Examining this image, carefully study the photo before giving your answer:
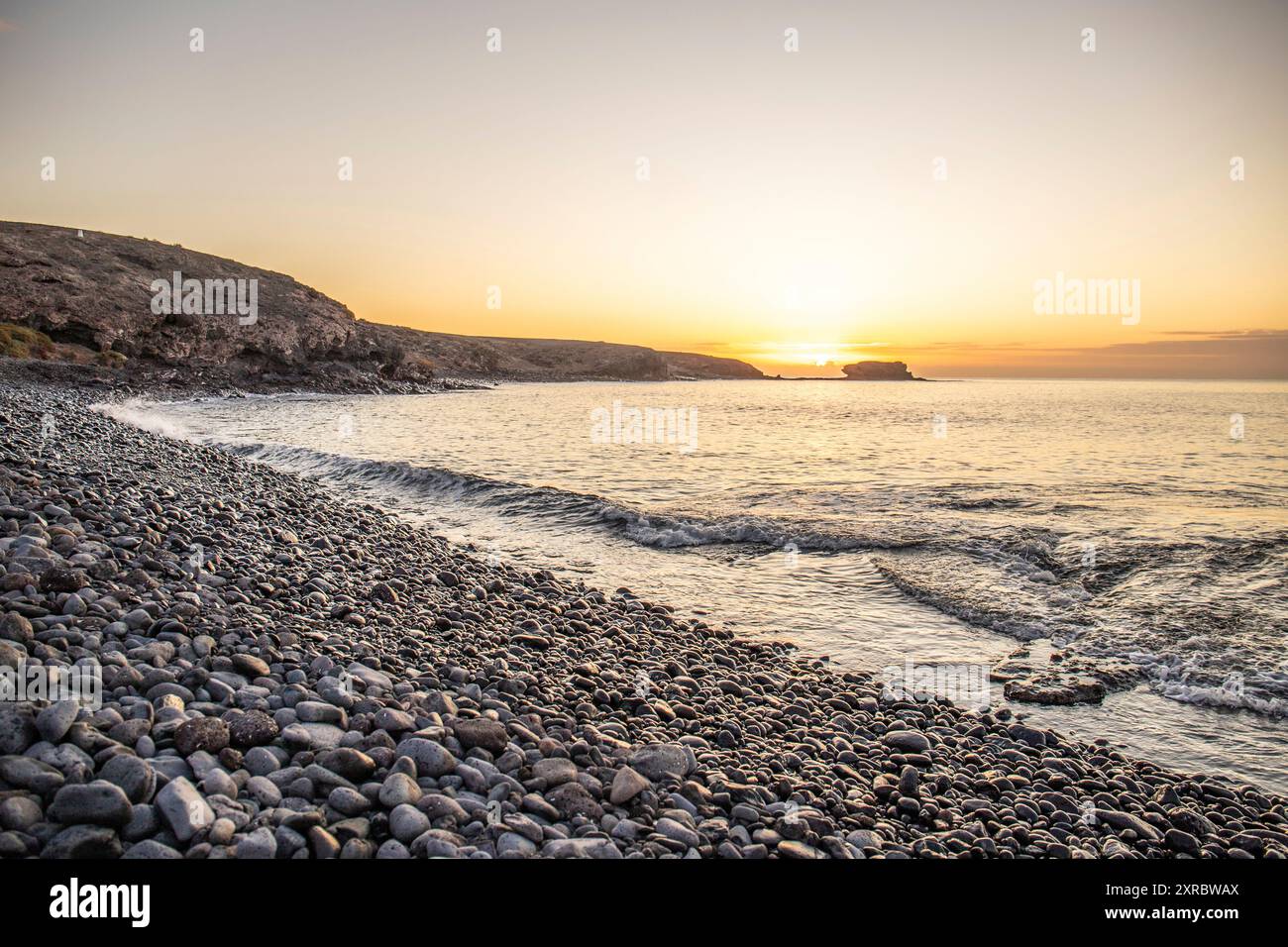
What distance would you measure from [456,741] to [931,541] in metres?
12.8

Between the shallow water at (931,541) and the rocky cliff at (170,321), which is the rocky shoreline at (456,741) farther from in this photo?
the rocky cliff at (170,321)

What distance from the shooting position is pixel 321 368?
86.1 m

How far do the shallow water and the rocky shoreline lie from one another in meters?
1.59

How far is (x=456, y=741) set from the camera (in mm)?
4906

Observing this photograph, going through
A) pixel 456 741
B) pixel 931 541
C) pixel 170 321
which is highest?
pixel 170 321

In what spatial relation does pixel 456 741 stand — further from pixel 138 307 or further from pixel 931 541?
pixel 138 307

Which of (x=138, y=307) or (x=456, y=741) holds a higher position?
(x=138, y=307)

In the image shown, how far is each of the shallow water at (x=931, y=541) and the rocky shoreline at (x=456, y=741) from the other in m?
1.59

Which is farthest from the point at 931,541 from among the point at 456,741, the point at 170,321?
the point at 170,321

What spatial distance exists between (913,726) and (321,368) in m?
91.4

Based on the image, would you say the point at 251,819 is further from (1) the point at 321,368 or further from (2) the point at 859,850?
(1) the point at 321,368

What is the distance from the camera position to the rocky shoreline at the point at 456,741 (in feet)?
12.4

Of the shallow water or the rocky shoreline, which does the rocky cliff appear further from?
the rocky shoreline
